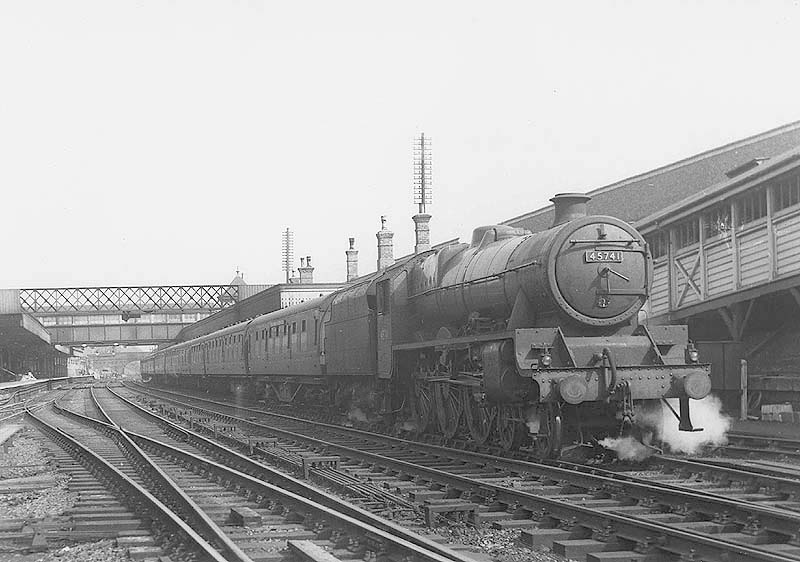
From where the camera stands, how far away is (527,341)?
1084 cm

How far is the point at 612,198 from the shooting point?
1171 inches

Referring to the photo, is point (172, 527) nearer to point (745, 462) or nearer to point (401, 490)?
point (401, 490)

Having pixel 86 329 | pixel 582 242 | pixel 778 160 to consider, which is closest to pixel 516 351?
pixel 582 242

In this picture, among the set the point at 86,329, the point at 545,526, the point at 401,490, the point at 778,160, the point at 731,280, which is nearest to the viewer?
the point at 545,526

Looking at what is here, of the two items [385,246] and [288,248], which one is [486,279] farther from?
[288,248]

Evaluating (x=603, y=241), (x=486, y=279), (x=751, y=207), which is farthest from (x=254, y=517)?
(x=751, y=207)

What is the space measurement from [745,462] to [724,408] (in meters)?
7.69

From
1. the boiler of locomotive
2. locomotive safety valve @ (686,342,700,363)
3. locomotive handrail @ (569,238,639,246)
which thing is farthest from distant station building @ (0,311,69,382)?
locomotive safety valve @ (686,342,700,363)

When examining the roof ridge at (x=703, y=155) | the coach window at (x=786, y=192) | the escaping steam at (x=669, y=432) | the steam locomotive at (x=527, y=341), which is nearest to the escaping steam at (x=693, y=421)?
the escaping steam at (x=669, y=432)

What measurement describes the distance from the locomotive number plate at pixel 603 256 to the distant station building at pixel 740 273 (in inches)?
231

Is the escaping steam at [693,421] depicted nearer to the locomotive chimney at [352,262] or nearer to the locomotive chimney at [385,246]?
the locomotive chimney at [385,246]

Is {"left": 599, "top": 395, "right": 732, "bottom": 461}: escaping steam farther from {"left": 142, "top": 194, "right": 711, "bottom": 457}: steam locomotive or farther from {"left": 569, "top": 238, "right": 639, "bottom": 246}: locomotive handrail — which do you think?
{"left": 569, "top": 238, "right": 639, "bottom": 246}: locomotive handrail

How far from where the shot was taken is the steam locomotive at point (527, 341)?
10.8m

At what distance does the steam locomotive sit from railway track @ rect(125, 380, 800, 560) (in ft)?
2.69
